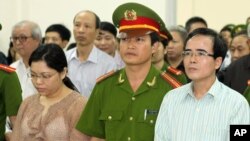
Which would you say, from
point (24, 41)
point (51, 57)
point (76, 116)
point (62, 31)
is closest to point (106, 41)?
point (62, 31)

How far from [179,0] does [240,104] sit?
598 cm

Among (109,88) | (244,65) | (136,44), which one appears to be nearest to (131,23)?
(136,44)

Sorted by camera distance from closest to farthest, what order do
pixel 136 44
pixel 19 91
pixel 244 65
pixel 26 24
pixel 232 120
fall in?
pixel 232 120 < pixel 136 44 < pixel 19 91 < pixel 244 65 < pixel 26 24

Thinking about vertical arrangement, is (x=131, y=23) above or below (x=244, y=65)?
above

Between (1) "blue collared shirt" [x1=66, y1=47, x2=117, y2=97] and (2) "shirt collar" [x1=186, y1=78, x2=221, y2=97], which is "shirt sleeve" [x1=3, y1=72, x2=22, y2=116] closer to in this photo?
(1) "blue collared shirt" [x1=66, y1=47, x2=117, y2=97]

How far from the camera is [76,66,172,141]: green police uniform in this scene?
3.33 m

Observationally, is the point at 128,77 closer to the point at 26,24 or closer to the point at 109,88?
the point at 109,88

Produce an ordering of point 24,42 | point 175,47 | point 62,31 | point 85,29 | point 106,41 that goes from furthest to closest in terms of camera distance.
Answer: point 62,31, point 106,41, point 85,29, point 175,47, point 24,42

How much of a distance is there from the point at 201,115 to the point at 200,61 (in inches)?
10.1

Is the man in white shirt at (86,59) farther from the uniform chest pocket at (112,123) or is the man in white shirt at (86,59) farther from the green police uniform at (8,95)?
the uniform chest pocket at (112,123)

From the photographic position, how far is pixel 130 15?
135 inches

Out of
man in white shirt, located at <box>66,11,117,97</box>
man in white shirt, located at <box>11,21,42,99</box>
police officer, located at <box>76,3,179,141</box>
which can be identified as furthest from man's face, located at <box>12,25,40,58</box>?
police officer, located at <box>76,3,179,141</box>

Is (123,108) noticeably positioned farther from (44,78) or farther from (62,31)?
(62,31)

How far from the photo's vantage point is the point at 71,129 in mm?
3605
